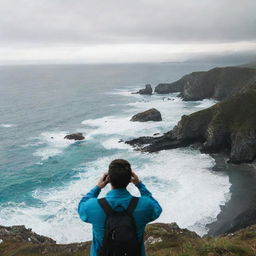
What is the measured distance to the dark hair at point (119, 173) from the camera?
520cm

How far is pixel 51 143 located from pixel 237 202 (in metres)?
39.7

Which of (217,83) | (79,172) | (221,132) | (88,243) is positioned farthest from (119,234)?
(217,83)

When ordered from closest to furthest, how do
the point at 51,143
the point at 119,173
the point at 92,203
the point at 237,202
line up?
the point at 119,173 < the point at 92,203 < the point at 237,202 < the point at 51,143

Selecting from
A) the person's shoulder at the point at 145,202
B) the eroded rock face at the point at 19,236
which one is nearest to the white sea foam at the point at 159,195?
the eroded rock face at the point at 19,236

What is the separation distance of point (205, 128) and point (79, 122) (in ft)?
120

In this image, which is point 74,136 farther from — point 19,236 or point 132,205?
point 132,205

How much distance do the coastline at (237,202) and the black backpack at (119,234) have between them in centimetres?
3029

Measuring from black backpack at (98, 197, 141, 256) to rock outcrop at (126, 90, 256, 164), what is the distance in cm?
4979

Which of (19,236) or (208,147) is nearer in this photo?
(19,236)

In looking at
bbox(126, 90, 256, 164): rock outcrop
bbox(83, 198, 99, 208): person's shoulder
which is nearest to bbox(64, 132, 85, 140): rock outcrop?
bbox(126, 90, 256, 164): rock outcrop

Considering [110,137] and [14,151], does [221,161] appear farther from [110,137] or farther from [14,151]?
[14,151]

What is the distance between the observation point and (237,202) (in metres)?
40.1

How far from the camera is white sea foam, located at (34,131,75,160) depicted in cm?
6244

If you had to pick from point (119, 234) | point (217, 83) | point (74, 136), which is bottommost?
point (74, 136)
